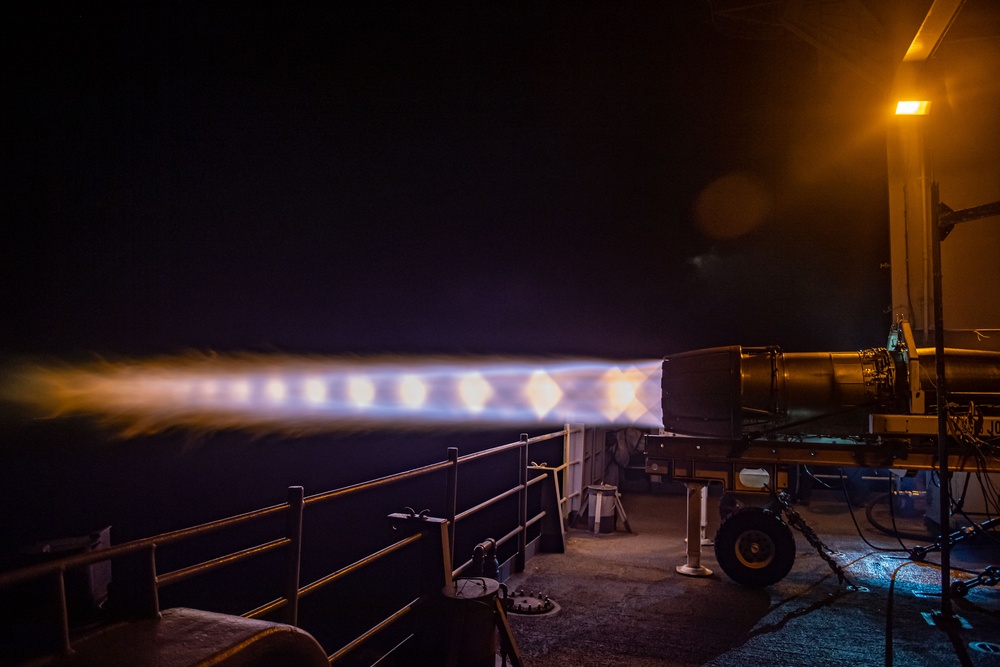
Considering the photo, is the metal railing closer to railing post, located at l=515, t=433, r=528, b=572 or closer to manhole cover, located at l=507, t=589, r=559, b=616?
railing post, located at l=515, t=433, r=528, b=572

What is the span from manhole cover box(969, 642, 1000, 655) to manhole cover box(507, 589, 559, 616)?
12.0ft

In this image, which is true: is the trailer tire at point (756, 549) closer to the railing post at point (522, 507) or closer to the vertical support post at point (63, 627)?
the railing post at point (522, 507)

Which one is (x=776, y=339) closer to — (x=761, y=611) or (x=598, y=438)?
(x=598, y=438)


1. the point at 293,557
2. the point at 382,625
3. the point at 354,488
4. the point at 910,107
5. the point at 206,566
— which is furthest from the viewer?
the point at 910,107

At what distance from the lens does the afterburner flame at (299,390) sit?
155ft

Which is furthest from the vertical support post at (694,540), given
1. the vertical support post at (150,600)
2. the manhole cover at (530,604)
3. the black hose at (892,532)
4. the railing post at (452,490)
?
the vertical support post at (150,600)

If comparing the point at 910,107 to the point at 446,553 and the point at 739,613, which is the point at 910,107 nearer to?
the point at 739,613

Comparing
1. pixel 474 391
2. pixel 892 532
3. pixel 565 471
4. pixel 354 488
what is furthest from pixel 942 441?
pixel 474 391

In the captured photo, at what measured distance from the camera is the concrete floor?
4.96 m

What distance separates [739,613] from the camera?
19.8 feet

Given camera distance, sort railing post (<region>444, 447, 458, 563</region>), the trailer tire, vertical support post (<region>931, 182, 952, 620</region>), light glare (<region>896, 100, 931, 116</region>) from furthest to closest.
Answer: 1. light glare (<region>896, 100, 931, 116</region>)
2. the trailer tire
3. vertical support post (<region>931, 182, 952, 620</region>)
4. railing post (<region>444, 447, 458, 563</region>)

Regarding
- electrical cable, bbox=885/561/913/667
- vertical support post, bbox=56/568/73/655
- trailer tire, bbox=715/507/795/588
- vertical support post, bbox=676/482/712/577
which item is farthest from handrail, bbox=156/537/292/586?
vertical support post, bbox=676/482/712/577

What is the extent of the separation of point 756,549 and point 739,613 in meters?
1.20

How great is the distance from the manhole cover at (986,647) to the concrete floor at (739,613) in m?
0.02
